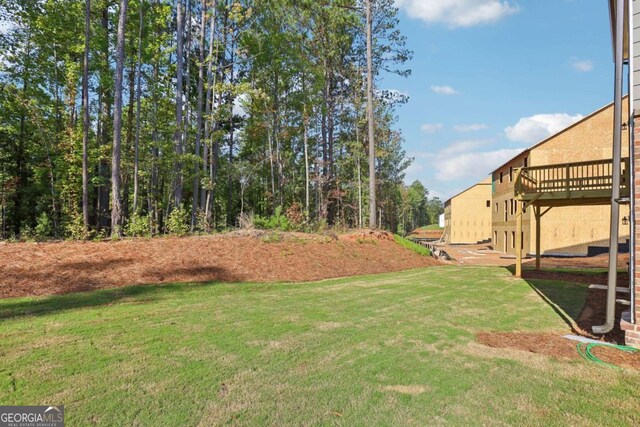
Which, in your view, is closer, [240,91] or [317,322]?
[317,322]

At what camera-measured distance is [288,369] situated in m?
3.34

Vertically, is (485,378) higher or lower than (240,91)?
lower

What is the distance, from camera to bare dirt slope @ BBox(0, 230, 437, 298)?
7.31 metres

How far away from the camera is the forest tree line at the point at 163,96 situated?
14.8 m

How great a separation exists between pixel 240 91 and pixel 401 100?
9.62 meters

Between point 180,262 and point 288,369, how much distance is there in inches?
274

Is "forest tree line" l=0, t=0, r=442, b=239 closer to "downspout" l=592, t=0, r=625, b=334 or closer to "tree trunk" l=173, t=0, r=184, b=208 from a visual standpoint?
"tree trunk" l=173, t=0, r=184, b=208

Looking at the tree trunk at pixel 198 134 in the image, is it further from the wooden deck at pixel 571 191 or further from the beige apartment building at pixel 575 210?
the beige apartment building at pixel 575 210

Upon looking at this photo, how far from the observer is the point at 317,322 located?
503 cm

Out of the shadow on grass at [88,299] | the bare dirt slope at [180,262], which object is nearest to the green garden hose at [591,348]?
the bare dirt slope at [180,262]

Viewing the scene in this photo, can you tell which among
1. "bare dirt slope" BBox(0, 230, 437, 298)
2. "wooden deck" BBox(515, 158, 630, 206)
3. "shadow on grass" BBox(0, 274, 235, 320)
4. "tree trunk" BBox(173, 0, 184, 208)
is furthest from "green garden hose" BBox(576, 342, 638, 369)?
"tree trunk" BBox(173, 0, 184, 208)

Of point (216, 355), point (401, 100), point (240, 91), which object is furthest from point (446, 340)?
point (401, 100)

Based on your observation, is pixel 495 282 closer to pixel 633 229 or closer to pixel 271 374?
pixel 633 229

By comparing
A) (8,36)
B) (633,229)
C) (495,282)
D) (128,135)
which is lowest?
(495,282)
